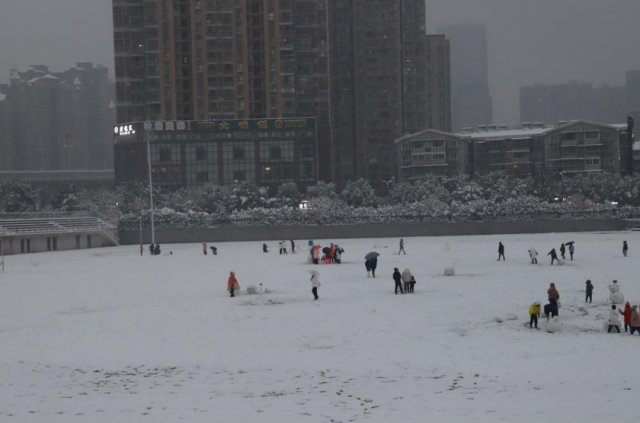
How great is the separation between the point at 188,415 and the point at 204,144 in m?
121

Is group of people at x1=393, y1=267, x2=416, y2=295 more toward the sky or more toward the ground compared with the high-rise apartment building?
more toward the ground

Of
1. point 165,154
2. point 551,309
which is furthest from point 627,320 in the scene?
point 165,154

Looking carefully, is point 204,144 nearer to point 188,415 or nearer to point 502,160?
point 502,160

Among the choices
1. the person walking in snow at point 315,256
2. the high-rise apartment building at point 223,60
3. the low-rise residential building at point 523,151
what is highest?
the high-rise apartment building at point 223,60

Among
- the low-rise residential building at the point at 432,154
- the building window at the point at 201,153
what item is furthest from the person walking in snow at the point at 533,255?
the low-rise residential building at the point at 432,154

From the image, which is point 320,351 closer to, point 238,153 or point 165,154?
point 238,153

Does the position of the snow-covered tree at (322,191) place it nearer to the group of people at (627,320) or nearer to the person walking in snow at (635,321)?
the group of people at (627,320)

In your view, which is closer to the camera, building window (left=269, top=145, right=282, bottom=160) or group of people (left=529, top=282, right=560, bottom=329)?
group of people (left=529, top=282, right=560, bottom=329)

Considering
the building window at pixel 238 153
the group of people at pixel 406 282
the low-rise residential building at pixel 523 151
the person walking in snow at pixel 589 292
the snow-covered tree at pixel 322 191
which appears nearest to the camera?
the person walking in snow at pixel 589 292

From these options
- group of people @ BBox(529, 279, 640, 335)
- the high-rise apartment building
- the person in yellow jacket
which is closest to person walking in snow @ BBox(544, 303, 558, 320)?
group of people @ BBox(529, 279, 640, 335)

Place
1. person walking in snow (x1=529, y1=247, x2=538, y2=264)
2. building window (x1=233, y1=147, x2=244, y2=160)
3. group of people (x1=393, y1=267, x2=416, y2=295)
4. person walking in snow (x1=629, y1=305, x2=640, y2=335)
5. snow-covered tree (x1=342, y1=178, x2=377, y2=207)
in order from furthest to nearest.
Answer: building window (x1=233, y1=147, x2=244, y2=160)
snow-covered tree (x1=342, y1=178, x2=377, y2=207)
person walking in snow (x1=529, y1=247, x2=538, y2=264)
group of people (x1=393, y1=267, x2=416, y2=295)
person walking in snow (x1=629, y1=305, x2=640, y2=335)

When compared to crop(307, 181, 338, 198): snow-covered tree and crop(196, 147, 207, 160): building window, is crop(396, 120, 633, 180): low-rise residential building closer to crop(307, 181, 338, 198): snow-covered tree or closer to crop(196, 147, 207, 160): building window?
crop(307, 181, 338, 198): snow-covered tree

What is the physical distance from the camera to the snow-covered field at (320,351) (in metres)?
18.9

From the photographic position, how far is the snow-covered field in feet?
61.9
